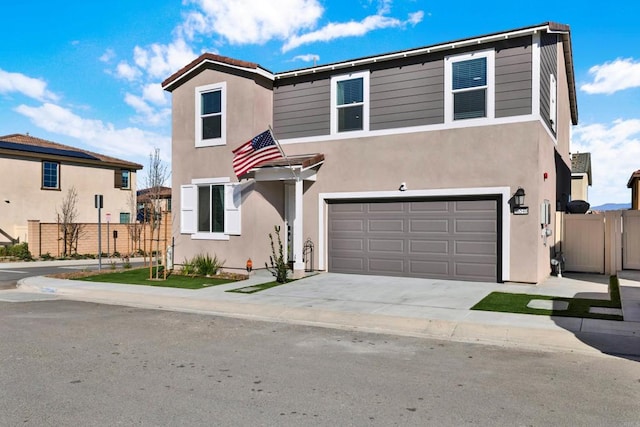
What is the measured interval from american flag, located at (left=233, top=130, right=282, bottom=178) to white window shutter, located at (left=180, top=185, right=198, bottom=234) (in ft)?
8.40

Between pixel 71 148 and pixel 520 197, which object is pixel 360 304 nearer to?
pixel 520 197

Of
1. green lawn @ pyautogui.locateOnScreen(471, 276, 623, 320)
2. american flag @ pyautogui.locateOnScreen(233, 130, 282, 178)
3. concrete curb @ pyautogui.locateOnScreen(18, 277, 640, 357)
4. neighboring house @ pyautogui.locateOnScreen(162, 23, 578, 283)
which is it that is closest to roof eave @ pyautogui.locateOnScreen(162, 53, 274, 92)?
neighboring house @ pyautogui.locateOnScreen(162, 23, 578, 283)

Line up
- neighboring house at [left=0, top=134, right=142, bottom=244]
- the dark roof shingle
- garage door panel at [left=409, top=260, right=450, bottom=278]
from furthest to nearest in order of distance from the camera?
the dark roof shingle → neighboring house at [left=0, top=134, right=142, bottom=244] → garage door panel at [left=409, top=260, right=450, bottom=278]

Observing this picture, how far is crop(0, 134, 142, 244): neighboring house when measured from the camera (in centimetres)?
2798

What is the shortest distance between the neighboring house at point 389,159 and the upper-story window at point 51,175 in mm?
17086

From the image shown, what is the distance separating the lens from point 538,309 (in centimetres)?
946

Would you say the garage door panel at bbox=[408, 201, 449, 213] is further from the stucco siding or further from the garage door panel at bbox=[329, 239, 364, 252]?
the stucco siding

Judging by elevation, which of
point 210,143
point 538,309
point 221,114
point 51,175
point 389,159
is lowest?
point 538,309

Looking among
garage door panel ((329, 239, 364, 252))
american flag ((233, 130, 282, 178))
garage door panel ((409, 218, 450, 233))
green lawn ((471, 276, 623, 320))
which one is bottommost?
green lawn ((471, 276, 623, 320))

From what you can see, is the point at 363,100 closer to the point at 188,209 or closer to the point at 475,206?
the point at 475,206

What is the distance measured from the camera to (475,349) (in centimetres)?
720

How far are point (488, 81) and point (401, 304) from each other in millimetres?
6717

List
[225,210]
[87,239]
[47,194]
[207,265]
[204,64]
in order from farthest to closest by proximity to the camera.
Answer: [47,194], [87,239], [204,64], [225,210], [207,265]

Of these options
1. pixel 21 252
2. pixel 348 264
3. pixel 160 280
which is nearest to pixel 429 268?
pixel 348 264
